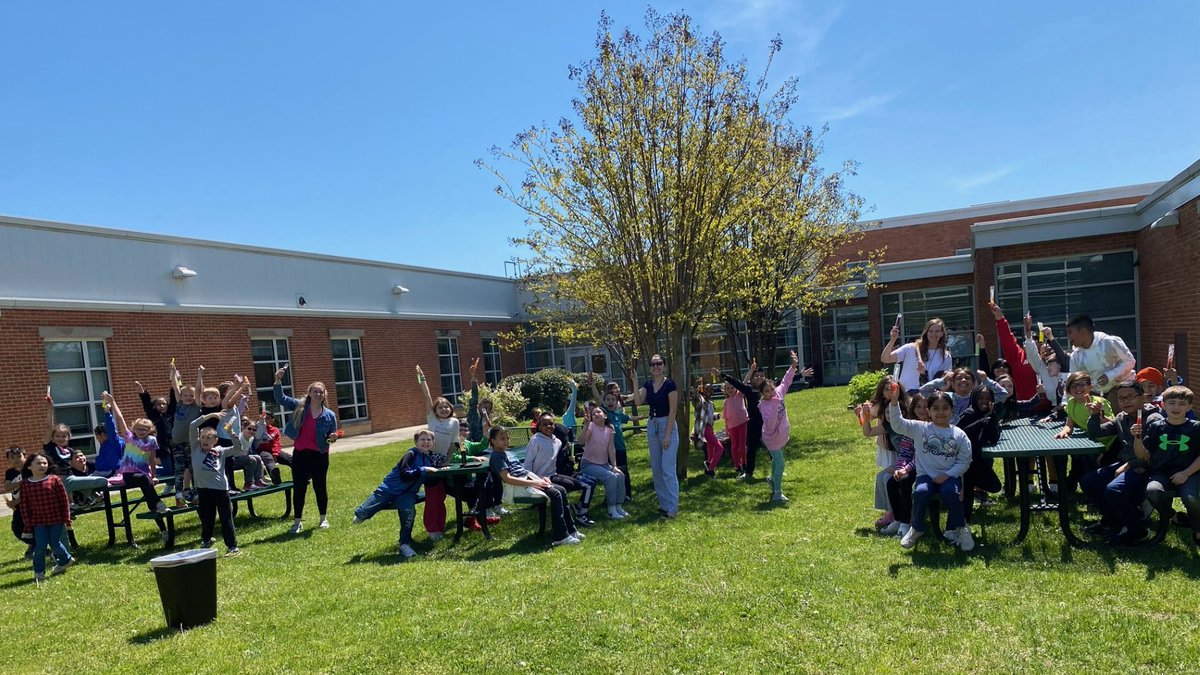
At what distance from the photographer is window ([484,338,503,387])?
26438 millimetres

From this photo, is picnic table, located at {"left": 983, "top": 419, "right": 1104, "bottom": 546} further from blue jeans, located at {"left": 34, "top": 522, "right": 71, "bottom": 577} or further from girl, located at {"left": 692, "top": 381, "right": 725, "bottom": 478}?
blue jeans, located at {"left": 34, "top": 522, "right": 71, "bottom": 577}

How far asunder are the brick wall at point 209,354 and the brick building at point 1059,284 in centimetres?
1363

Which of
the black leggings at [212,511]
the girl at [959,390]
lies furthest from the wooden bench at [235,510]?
the girl at [959,390]

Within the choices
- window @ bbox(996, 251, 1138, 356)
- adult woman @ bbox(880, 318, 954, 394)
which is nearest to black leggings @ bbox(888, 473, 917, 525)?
adult woman @ bbox(880, 318, 954, 394)

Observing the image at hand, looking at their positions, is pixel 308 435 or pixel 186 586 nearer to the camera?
pixel 186 586

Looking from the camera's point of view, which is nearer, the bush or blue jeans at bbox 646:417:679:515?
blue jeans at bbox 646:417:679:515

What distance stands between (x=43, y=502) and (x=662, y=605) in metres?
6.22

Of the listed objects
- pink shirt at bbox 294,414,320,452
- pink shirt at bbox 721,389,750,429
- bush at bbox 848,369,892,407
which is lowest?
bush at bbox 848,369,892,407

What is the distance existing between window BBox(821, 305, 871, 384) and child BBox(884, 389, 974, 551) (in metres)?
20.3

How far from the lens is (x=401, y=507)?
7016 millimetres

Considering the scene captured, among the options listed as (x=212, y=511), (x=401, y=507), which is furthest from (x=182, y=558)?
(x=212, y=511)

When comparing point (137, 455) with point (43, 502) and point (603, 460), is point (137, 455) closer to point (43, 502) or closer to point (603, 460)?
point (43, 502)

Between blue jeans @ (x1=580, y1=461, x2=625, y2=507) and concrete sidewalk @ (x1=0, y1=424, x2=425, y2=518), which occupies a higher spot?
blue jeans @ (x1=580, y1=461, x2=625, y2=507)

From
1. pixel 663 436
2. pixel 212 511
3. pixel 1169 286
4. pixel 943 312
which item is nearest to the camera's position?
pixel 212 511
